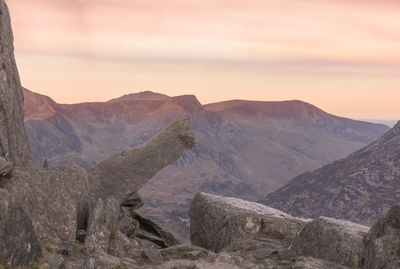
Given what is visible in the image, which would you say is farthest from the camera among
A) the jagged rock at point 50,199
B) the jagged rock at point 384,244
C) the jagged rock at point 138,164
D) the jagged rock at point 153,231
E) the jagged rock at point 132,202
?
the jagged rock at point 132,202

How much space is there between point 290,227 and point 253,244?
5871mm

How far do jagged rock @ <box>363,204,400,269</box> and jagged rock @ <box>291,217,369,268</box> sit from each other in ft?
4.62

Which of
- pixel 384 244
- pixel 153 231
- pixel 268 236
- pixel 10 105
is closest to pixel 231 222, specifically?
pixel 268 236

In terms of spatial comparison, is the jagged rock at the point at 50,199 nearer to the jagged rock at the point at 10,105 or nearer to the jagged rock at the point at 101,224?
the jagged rock at the point at 101,224

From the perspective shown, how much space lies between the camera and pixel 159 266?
25250 mm

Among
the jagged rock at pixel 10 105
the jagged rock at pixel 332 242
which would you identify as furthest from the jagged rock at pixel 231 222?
the jagged rock at pixel 10 105

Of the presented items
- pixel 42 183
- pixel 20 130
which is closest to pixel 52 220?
pixel 42 183

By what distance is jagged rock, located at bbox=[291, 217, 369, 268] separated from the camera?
84.2ft

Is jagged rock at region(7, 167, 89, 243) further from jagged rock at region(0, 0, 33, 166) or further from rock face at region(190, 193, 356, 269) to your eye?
rock face at region(190, 193, 356, 269)

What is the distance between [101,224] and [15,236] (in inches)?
306

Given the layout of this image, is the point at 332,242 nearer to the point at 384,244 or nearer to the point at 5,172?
the point at 384,244

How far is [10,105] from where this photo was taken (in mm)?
35156

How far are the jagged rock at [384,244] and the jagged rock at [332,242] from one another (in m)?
1.41

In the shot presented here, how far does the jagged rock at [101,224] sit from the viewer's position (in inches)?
1045
